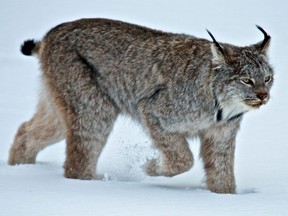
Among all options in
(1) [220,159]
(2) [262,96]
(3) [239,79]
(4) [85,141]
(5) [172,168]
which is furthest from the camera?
(4) [85,141]

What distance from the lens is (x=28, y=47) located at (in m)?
6.73

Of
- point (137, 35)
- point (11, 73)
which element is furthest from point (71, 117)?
point (11, 73)

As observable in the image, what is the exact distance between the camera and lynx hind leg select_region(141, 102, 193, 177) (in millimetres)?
5984

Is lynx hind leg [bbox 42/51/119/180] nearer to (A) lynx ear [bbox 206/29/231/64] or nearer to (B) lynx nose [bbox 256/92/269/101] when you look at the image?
(A) lynx ear [bbox 206/29/231/64]

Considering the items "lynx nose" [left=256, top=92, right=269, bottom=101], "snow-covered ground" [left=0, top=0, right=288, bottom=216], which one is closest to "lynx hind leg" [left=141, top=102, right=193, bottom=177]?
"snow-covered ground" [left=0, top=0, right=288, bottom=216]

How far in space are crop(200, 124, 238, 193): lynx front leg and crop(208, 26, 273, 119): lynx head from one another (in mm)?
237

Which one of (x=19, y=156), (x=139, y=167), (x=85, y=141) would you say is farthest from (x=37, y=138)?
(x=139, y=167)

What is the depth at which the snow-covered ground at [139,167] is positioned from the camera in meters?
4.88

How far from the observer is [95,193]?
5.25m

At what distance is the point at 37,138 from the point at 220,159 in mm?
1719

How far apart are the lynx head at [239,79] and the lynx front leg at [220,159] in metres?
0.24

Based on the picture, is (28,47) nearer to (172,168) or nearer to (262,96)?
(172,168)

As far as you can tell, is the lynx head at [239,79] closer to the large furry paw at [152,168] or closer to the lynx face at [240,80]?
the lynx face at [240,80]

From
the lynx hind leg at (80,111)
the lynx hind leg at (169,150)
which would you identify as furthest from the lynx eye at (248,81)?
the lynx hind leg at (80,111)
